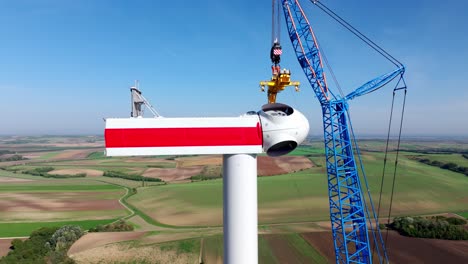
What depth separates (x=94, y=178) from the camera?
101312mm

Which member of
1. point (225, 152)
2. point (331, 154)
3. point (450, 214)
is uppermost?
point (225, 152)

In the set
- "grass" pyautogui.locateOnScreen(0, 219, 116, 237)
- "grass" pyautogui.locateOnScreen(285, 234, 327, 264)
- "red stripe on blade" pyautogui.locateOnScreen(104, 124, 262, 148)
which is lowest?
"grass" pyautogui.locateOnScreen(0, 219, 116, 237)

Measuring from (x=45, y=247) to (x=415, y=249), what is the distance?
177 feet

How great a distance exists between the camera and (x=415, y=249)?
1453 inches

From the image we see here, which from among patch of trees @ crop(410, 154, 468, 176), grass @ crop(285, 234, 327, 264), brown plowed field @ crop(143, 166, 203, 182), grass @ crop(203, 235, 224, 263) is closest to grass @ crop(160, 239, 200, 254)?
grass @ crop(203, 235, 224, 263)

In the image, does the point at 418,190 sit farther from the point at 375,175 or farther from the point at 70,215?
the point at 70,215

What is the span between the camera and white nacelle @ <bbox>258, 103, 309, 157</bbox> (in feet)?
13.5

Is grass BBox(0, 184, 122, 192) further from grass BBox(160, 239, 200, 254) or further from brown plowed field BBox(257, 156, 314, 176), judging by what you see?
grass BBox(160, 239, 200, 254)

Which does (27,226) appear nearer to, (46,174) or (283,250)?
(283,250)

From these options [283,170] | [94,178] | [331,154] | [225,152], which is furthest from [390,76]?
[94,178]

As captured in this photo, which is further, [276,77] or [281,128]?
[276,77]

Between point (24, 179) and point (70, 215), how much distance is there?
59669 mm

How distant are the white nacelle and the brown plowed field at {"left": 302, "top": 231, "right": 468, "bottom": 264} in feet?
117

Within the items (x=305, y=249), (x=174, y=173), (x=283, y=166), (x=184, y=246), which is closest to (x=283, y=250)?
(x=305, y=249)
